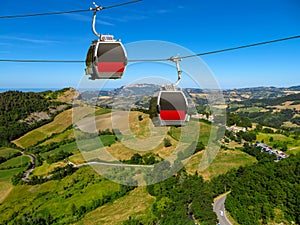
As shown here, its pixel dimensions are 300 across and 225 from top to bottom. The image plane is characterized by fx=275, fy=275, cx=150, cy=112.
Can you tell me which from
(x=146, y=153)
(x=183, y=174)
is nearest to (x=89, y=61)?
(x=183, y=174)

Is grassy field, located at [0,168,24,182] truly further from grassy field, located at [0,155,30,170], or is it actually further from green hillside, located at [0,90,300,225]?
grassy field, located at [0,155,30,170]

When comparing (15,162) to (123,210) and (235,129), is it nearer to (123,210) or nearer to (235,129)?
(123,210)

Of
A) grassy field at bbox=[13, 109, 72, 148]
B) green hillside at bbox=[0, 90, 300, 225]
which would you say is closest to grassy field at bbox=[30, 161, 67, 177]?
green hillside at bbox=[0, 90, 300, 225]

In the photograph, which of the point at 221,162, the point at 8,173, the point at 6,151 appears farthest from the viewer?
the point at 6,151

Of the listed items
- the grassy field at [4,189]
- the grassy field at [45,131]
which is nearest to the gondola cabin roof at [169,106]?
the grassy field at [4,189]

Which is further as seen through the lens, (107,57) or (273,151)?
(273,151)

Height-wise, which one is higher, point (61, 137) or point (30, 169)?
point (61, 137)

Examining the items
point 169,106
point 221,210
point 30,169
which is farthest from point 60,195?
point 169,106
